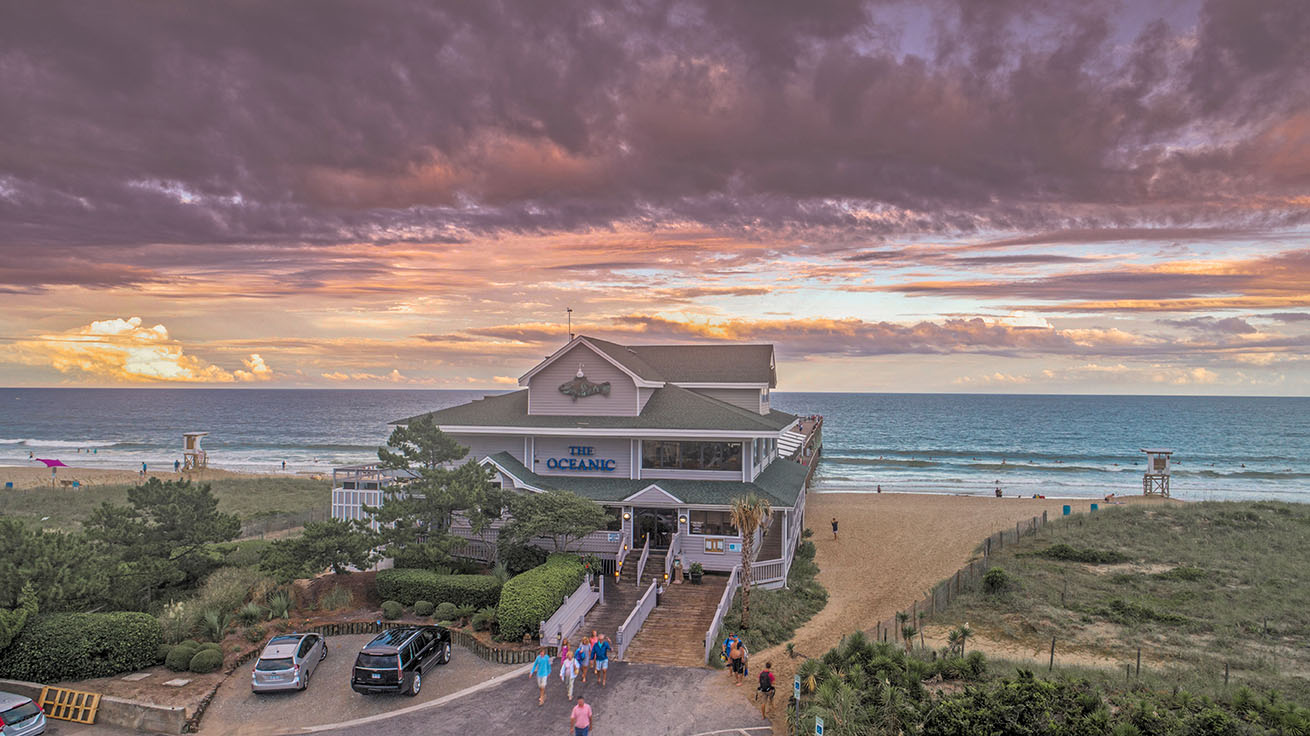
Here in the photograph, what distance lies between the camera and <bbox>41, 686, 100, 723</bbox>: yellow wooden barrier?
747 inches

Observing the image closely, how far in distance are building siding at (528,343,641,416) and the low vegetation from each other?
11.1 meters

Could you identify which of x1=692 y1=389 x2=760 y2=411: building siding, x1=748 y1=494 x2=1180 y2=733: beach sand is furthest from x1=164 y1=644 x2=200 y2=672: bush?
x1=692 y1=389 x2=760 y2=411: building siding

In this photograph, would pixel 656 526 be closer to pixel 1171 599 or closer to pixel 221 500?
pixel 1171 599

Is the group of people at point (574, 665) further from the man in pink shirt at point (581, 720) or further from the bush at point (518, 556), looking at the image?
the bush at point (518, 556)

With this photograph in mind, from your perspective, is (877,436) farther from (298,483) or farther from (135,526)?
(135,526)

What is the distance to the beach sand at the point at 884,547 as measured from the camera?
95.0 ft

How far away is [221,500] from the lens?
6269 cm

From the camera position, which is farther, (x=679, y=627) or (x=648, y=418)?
(x=648, y=418)

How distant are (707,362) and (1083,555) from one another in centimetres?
2318

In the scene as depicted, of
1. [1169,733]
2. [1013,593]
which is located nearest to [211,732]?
[1169,733]

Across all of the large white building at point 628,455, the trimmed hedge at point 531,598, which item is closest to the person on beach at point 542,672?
the trimmed hedge at point 531,598

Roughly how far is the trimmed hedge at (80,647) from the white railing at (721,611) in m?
16.5

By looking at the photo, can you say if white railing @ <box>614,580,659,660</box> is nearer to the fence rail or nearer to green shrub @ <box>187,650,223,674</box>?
the fence rail

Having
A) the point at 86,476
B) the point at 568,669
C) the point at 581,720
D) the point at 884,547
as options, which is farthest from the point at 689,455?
the point at 86,476
